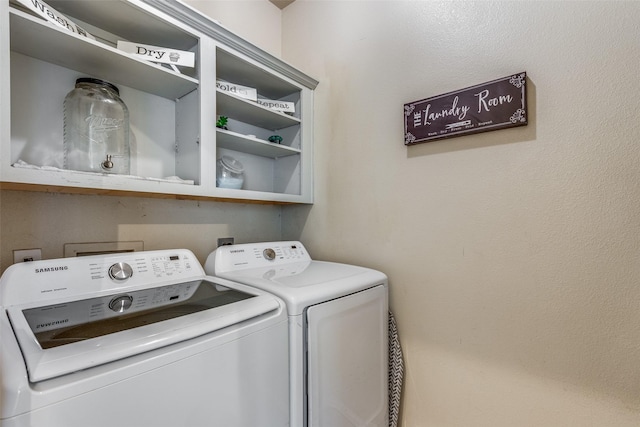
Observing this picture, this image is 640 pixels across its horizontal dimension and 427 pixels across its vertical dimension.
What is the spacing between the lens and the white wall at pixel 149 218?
1.09 metres

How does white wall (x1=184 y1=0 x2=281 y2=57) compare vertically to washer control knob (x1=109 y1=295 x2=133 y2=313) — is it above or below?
above

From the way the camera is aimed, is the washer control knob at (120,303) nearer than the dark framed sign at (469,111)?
Yes

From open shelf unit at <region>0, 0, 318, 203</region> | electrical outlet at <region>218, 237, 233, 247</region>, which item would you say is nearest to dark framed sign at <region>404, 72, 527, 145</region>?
open shelf unit at <region>0, 0, 318, 203</region>

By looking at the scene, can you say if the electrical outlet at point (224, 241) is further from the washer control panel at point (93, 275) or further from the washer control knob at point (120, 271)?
the washer control knob at point (120, 271)

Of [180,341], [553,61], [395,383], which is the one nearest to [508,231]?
[553,61]

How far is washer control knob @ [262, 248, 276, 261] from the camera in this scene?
1.57 meters

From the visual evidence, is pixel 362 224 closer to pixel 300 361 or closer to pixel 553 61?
pixel 300 361

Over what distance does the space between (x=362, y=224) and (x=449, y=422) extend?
998 mm

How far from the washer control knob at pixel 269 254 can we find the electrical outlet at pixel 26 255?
888 mm

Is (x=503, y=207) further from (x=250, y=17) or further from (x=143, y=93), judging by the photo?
(x=250, y=17)

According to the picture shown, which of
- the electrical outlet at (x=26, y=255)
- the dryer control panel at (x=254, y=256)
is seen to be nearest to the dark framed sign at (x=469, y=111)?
the dryer control panel at (x=254, y=256)

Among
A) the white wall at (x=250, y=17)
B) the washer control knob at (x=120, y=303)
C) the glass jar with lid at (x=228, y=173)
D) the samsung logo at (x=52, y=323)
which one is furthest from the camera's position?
the white wall at (x=250, y=17)

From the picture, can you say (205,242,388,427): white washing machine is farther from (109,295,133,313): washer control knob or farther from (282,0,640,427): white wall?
(109,295,133,313): washer control knob

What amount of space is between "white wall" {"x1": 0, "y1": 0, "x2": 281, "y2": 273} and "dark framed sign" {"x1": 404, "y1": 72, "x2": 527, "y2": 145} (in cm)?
109
